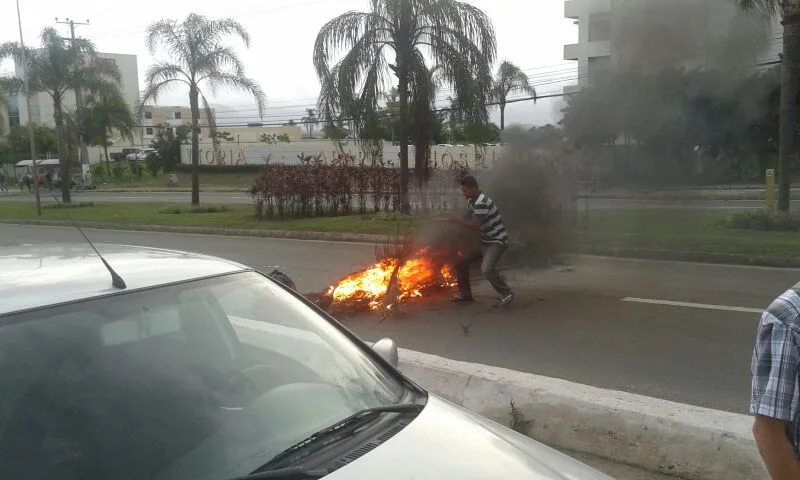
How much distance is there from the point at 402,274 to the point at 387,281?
271mm

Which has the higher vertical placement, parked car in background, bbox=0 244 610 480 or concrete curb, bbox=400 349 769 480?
parked car in background, bbox=0 244 610 480

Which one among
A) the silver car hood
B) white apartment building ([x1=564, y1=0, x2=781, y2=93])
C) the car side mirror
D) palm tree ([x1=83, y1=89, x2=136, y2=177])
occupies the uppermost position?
palm tree ([x1=83, y1=89, x2=136, y2=177])

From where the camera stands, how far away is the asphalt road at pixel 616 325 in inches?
217

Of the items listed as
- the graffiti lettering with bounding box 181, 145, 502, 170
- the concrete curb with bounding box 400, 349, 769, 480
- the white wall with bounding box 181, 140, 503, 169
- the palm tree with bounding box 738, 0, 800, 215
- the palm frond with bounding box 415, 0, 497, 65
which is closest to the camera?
the concrete curb with bounding box 400, 349, 769, 480

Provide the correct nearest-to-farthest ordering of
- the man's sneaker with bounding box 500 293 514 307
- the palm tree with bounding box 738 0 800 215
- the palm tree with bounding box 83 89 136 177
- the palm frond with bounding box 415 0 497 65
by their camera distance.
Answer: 1. the man's sneaker with bounding box 500 293 514 307
2. the palm tree with bounding box 738 0 800 215
3. the palm frond with bounding box 415 0 497 65
4. the palm tree with bounding box 83 89 136 177

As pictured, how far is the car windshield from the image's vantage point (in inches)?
76.4

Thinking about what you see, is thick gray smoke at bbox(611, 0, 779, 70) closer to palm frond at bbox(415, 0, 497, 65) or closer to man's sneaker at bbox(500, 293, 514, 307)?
man's sneaker at bbox(500, 293, 514, 307)

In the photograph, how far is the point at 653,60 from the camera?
938 cm

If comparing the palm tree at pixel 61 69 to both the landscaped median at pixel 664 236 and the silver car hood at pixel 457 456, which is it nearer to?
the landscaped median at pixel 664 236

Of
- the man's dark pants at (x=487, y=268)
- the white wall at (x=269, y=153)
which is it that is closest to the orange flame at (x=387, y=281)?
the man's dark pants at (x=487, y=268)

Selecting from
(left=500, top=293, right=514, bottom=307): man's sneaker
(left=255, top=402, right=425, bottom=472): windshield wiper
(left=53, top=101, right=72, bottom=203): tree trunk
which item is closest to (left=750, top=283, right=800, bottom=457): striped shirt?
(left=255, top=402, right=425, bottom=472): windshield wiper

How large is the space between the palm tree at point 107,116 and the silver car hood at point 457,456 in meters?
26.1

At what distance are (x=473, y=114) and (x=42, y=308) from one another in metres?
15.0

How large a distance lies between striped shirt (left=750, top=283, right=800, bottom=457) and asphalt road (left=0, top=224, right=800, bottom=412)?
3122mm
